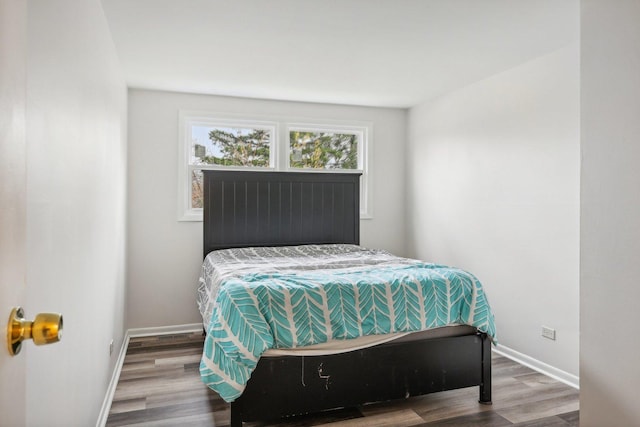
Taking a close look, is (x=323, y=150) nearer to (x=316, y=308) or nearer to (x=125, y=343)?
(x=125, y=343)

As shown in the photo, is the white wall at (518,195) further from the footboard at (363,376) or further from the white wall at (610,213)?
the white wall at (610,213)

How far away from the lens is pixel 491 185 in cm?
386

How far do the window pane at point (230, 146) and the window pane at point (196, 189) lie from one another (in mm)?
115

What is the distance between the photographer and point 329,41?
303 cm

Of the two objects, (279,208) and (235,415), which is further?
(279,208)

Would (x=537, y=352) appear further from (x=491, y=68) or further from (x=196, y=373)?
(x=196, y=373)

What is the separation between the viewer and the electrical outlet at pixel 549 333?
3.25m

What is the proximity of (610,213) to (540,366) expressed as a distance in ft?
5.97

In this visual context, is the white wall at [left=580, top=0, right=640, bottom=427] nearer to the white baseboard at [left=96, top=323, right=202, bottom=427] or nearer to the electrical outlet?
the electrical outlet

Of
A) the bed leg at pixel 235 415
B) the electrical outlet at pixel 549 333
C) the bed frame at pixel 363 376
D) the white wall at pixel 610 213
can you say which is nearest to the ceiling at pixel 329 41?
the white wall at pixel 610 213

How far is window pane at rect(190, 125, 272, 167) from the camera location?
4.57m

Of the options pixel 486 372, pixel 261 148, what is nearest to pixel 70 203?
pixel 486 372

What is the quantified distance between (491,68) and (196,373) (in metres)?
3.37

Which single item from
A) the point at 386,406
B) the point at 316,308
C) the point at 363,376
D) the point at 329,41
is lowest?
the point at 386,406
